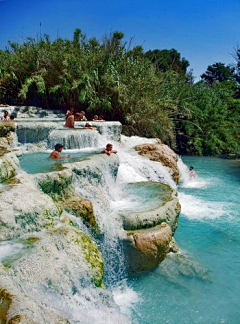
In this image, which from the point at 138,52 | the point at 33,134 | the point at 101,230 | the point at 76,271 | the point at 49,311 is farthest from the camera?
the point at 138,52

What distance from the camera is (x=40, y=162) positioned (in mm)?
7324

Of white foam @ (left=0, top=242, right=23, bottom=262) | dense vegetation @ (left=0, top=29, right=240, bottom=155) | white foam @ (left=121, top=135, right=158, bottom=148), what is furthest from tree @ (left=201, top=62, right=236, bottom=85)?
white foam @ (left=0, top=242, right=23, bottom=262)

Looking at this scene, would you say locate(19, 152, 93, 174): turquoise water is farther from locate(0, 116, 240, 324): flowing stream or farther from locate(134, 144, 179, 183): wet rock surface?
locate(134, 144, 179, 183): wet rock surface

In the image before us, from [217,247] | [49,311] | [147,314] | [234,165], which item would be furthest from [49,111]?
[49,311]

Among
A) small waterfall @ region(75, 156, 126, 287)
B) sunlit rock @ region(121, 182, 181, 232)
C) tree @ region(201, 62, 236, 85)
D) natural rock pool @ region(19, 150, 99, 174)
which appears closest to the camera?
small waterfall @ region(75, 156, 126, 287)

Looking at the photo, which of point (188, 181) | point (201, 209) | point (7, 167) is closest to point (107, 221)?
point (7, 167)

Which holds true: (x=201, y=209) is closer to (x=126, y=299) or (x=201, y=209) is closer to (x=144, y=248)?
(x=144, y=248)

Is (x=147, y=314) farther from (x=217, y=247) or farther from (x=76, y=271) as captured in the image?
(x=217, y=247)

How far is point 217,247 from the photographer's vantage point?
6.34 metres

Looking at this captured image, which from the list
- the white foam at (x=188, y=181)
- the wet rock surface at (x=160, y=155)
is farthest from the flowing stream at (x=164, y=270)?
the white foam at (x=188, y=181)

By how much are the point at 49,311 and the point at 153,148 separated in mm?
8640

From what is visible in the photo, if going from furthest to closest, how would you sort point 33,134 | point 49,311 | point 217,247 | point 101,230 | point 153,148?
point 153,148
point 33,134
point 217,247
point 101,230
point 49,311

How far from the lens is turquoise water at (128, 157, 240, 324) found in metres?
4.36

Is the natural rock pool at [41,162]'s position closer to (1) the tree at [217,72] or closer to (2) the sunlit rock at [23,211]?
(2) the sunlit rock at [23,211]
